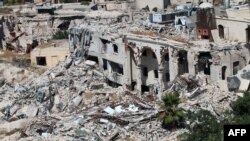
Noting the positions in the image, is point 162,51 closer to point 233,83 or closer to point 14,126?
point 233,83

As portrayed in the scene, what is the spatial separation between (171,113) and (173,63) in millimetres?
7939

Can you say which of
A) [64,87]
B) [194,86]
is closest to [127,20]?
[64,87]

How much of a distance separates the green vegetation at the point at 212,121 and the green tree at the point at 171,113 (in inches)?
34.3

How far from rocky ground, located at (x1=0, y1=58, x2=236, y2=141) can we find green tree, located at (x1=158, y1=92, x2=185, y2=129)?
578 mm

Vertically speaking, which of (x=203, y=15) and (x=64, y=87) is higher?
(x=203, y=15)

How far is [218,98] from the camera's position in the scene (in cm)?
3881

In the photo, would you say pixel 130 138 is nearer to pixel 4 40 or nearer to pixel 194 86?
pixel 194 86

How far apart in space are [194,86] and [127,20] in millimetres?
17528

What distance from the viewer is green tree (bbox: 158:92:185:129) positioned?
117 feet

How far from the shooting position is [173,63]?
43.3m

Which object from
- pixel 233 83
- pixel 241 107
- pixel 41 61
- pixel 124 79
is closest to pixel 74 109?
pixel 124 79

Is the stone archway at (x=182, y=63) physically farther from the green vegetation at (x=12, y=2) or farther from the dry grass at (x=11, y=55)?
the green vegetation at (x=12, y=2)

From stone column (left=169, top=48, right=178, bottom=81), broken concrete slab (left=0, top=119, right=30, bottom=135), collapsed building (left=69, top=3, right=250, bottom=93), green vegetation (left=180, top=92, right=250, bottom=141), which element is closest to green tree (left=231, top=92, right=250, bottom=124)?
green vegetation (left=180, top=92, right=250, bottom=141)

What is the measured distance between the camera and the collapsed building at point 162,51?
41.6 metres
